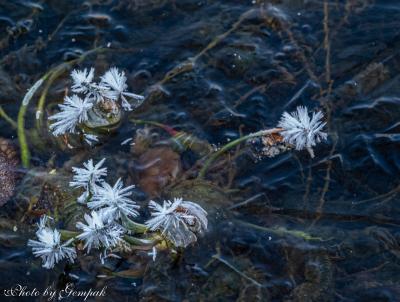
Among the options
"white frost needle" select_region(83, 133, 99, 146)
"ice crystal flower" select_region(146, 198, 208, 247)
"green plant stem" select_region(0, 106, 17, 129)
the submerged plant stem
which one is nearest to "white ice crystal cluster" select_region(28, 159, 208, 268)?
"ice crystal flower" select_region(146, 198, 208, 247)

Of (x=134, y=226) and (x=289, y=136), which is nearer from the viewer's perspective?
(x=134, y=226)

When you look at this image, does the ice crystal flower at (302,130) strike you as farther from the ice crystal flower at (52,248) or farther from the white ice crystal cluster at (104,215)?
the ice crystal flower at (52,248)

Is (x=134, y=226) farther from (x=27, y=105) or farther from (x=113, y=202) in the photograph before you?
(x=27, y=105)

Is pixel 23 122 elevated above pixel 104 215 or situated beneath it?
situated beneath

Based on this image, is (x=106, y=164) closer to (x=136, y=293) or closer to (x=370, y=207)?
(x=136, y=293)

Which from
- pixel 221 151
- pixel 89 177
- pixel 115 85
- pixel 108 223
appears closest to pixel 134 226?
pixel 108 223
